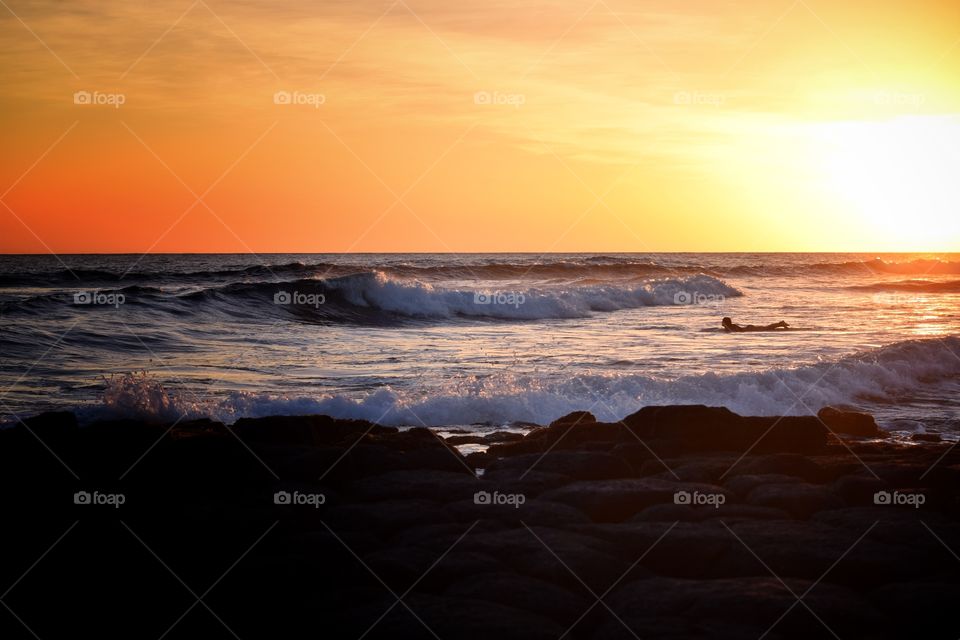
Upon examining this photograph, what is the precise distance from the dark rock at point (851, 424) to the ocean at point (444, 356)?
1041 mm

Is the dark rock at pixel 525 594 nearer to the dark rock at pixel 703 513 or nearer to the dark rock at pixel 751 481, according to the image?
the dark rock at pixel 703 513

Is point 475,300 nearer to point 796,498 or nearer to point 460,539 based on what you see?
point 796,498

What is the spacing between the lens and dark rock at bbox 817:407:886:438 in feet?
40.7

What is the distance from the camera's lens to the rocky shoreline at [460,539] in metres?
5.24

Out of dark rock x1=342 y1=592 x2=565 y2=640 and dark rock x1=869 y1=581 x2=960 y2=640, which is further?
dark rock x1=869 y1=581 x2=960 y2=640

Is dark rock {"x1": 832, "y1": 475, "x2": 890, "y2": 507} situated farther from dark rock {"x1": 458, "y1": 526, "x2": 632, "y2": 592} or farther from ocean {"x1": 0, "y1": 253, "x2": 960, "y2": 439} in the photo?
ocean {"x1": 0, "y1": 253, "x2": 960, "y2": 439}

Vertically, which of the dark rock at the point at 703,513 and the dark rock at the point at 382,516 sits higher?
the dark rock at the point at 382,516

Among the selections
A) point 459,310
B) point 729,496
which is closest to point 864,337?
point 459,310

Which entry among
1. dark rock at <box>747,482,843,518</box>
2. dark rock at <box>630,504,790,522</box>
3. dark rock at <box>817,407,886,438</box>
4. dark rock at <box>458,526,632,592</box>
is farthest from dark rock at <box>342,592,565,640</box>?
dark rock at <box>817,407,886,438</box>

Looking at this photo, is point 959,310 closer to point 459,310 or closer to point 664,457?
point 459,310

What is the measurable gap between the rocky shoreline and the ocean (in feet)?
14.9

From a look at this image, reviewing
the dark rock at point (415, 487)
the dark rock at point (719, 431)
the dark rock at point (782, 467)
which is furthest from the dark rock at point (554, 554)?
the dark rock at point (719, 431)

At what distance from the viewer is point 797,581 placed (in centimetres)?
557

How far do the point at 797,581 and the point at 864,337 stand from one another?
20.6m
